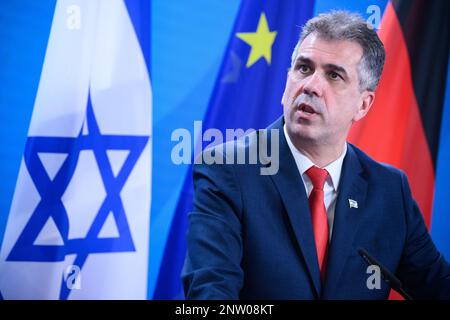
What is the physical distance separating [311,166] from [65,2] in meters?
1.43

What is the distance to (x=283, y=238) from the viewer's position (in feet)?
5.48

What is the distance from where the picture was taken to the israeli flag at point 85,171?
2.43m

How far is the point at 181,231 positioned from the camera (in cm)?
273

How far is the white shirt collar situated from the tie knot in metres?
0.03

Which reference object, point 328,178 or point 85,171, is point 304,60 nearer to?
point 328,178

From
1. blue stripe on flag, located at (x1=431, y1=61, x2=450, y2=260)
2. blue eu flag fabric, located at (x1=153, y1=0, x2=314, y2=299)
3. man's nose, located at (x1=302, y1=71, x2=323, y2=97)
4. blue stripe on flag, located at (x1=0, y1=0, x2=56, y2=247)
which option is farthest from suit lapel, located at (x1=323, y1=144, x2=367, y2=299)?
blue stripe on flag, located at (x1=0, y1=0, x2=56, y2=247)

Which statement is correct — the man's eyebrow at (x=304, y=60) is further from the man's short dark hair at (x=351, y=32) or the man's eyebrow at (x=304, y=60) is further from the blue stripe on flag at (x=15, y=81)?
the blue stripe on flag at (x=15, y=81)

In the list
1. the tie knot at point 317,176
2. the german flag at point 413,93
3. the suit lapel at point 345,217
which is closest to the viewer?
the suit lapel at point 345,217

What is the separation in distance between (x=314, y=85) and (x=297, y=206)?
Answer: 1.50ft

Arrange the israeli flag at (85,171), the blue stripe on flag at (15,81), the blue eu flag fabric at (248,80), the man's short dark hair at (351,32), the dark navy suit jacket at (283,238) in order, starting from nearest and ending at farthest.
→ 1. the dark navy suit jacket at (283,238)
2. the man's short dark hair at (351,32)
3. the israeli flag at (85,171)
4. the blue stripe on flag at (15,81)
5. the blue eu flag fabric at (248,80)

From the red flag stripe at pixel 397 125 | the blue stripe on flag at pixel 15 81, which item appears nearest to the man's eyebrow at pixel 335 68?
the red flag stripe at pixel 397 125

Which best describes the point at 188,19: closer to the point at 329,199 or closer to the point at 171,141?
the point at 171,141

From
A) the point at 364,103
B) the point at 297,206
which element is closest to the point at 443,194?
the point at 364,103
